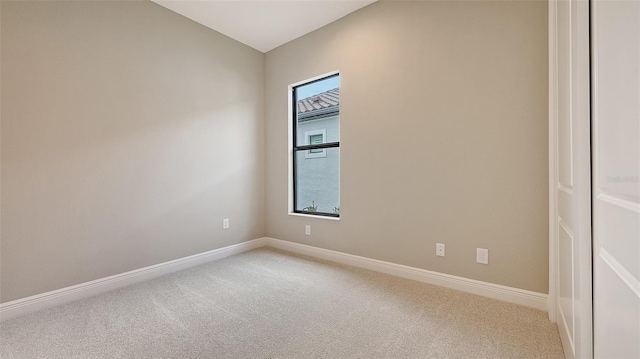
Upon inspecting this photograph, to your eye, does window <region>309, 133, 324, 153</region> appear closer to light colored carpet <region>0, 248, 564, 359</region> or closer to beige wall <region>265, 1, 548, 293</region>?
beige wall <region>265, 1, 548, 293</region>

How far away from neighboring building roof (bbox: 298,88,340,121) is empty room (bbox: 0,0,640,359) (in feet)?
0.09

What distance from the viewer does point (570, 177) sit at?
123 centimetres

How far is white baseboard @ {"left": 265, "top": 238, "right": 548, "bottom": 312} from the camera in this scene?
6.11 ft

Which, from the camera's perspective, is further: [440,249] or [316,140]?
[316,140]

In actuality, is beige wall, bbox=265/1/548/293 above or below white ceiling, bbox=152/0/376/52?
below

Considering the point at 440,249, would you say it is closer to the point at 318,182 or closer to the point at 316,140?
the point at 318,182

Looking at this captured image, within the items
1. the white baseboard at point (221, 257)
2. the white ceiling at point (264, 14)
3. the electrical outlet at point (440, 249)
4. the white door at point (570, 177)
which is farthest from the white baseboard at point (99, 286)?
the white door at point (570, 177)

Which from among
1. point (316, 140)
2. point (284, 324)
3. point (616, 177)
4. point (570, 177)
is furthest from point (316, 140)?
point (616, 177)

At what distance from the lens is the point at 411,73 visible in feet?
7.74

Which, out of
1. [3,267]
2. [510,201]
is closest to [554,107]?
[510,201]

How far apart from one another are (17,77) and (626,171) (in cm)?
330

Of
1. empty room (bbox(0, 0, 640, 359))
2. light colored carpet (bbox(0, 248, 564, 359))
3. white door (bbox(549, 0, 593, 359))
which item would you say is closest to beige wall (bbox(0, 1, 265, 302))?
empty room (bbox(0, 0, 640, 359))

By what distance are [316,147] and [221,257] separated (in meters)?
1.76

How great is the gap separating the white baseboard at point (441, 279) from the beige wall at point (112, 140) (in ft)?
4.00
